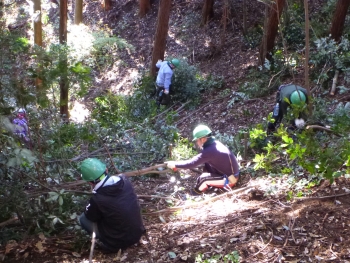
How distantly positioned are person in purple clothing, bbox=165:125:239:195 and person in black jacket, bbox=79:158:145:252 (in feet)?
4.53

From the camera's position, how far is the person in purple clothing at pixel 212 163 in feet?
20.8

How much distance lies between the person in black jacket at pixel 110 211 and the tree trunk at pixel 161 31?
9009 mm

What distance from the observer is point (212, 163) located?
6535 mm

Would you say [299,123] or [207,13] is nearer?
[299,123]

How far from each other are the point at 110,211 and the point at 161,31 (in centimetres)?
958

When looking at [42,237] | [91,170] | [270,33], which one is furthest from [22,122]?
A: [270,33]

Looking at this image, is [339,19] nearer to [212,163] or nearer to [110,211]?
[212,163]

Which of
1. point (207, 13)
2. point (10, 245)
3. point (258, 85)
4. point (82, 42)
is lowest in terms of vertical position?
point (10, 245)

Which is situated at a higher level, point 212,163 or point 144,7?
point 144,7

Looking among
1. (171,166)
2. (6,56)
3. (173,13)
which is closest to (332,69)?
(171,166)

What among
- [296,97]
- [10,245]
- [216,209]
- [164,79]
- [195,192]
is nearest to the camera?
[10,245]

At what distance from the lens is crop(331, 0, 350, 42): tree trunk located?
11.0m

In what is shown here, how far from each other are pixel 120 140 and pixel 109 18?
1412cm

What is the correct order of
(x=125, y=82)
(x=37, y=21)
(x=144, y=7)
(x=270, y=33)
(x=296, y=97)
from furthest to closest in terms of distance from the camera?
(x=144, y=7) < (x=125, y=82) < (x=270, y=33) < (x=37, y=21) < (x=296, y=97)
